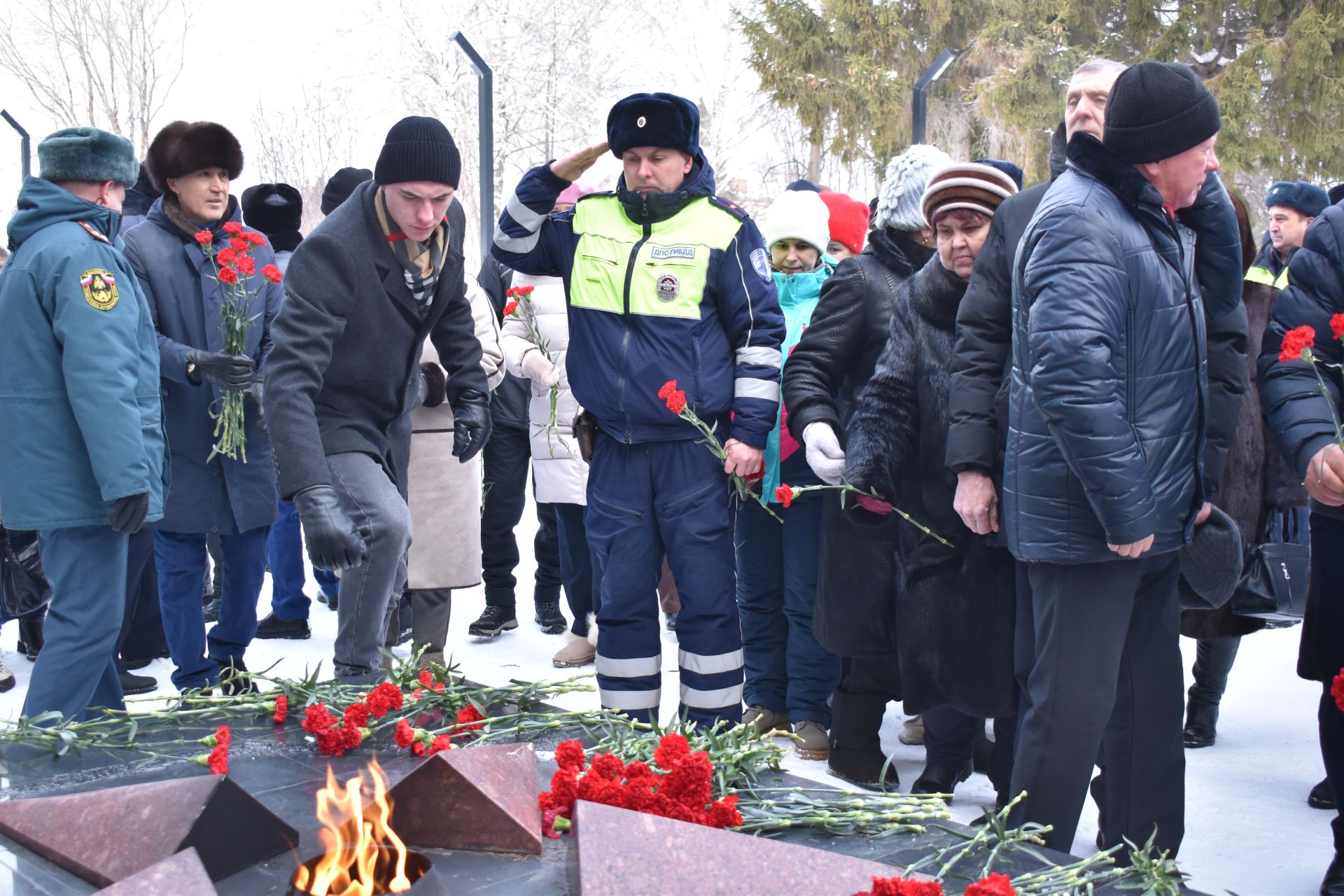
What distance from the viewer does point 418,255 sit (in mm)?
4211

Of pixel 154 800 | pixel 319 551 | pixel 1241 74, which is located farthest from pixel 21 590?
pixel 1241 74

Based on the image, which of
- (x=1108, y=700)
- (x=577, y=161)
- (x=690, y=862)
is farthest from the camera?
(x=577, y=161)

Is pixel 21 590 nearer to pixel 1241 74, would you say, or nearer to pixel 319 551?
pixel 319 551

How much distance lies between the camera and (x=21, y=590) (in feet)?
17.4

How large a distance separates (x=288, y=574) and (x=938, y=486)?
3.65 meters

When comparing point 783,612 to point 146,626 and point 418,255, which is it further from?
point 146,626

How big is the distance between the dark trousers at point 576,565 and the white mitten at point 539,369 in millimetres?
681

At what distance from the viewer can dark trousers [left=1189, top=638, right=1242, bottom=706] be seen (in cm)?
469

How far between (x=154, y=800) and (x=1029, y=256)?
2.19 metres

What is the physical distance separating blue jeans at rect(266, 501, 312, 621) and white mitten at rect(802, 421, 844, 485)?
318 centimetres

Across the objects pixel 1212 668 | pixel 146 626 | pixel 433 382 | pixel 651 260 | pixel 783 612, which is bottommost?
pixel 146 626

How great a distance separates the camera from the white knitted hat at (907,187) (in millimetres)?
4129

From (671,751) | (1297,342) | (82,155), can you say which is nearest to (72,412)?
(82,155)

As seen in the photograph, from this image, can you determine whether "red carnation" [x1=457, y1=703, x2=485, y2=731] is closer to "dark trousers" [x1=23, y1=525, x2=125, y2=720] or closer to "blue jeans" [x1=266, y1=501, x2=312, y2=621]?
"dark trousers" [x1=23, y1=525, x2=125, y2=720]
